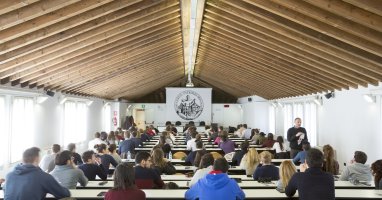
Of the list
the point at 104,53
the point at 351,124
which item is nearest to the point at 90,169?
the point at 104,53

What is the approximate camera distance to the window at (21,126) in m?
10.2

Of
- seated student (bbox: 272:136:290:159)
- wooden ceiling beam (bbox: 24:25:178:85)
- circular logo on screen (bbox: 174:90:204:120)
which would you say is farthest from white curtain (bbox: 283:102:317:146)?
wooden ceiling beam (bbox: 24:25:178:85)

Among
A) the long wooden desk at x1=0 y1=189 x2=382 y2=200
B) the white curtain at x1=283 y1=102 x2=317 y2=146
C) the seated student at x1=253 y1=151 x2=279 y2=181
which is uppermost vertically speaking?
the white curtain at x1=283 y1=102 x2=317 y2=146

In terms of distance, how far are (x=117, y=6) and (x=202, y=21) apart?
3.52 meters

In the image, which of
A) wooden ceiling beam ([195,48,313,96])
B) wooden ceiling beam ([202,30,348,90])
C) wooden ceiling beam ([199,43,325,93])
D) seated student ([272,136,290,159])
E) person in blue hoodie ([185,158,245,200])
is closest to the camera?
person in blue hoodie ([185,158,245,200])

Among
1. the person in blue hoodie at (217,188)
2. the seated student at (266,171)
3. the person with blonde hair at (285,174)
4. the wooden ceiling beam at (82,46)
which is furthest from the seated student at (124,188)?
the wooden ceiling beam at (82,46)

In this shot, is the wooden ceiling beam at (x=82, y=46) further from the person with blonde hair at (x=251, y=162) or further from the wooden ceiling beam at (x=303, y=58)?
the person with blonde hair at (x=251, y=162)

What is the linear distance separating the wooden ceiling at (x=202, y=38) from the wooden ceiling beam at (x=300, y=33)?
2 centimetres

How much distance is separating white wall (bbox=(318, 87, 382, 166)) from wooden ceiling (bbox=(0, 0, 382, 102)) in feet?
1.45

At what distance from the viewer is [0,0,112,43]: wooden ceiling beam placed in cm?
611

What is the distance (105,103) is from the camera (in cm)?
2133

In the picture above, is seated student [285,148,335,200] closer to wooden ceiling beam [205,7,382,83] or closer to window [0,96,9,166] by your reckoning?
wooden ceiling beam [205,7,382,83]

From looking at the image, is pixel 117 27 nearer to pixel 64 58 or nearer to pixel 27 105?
pixel 64 58

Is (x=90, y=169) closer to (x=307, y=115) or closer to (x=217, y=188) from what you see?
(x=217, y=188)
